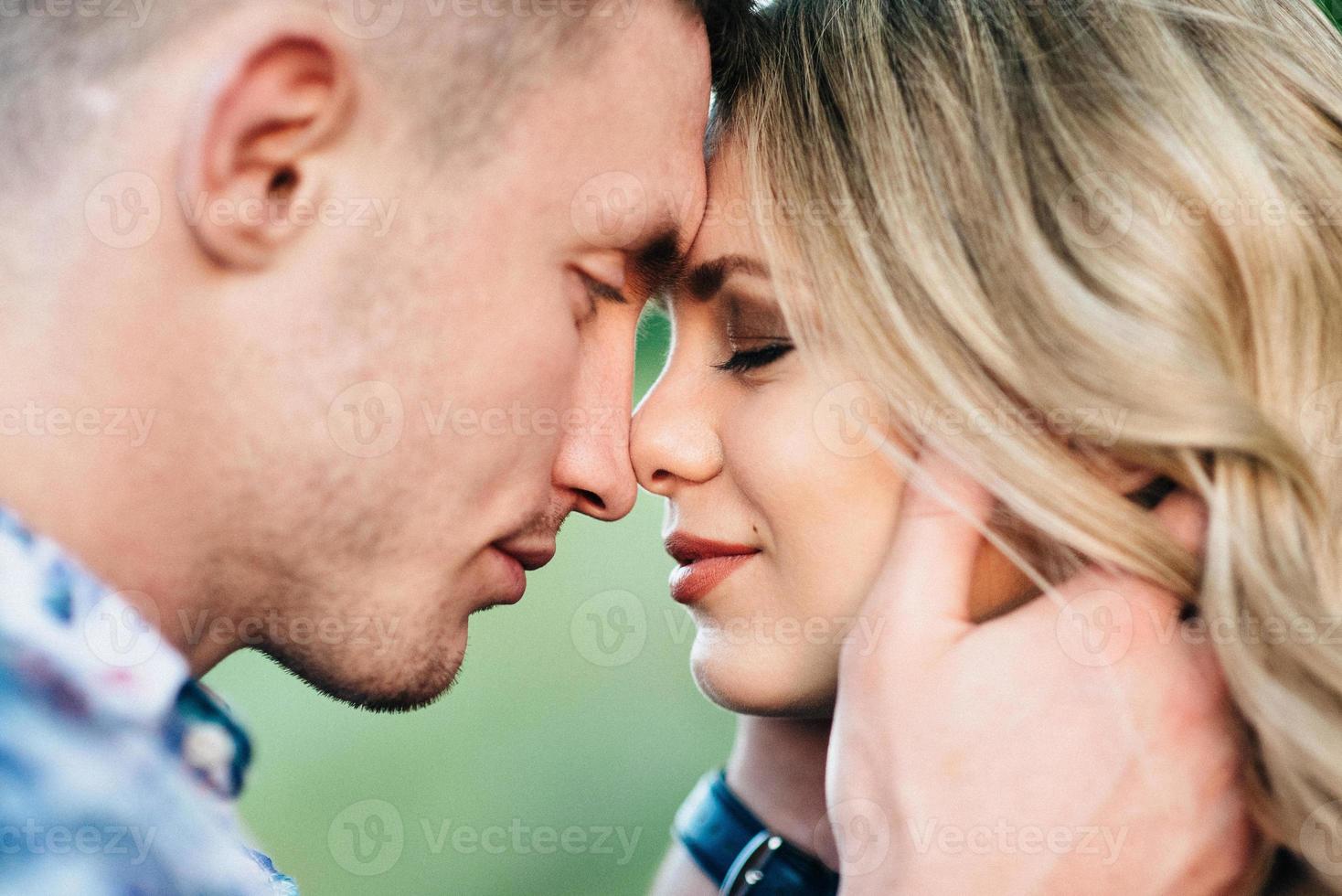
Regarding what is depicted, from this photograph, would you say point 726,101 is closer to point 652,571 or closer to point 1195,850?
point 1195,850

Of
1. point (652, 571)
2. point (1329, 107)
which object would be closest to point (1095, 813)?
point (1329, 107)

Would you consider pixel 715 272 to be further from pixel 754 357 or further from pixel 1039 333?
pixel 1039 333

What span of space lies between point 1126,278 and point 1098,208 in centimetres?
9

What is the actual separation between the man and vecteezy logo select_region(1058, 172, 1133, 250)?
1.46 ft

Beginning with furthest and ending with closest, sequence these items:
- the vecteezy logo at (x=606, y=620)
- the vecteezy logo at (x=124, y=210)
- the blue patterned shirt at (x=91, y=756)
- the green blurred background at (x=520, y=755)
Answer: the green blurred background at (x=520, y=755) → the vecteezy logo at (x=606, y=620) → the vecteezy logo at (x=124, y=210) → the blue patterned shirt at (x=91, y=756)

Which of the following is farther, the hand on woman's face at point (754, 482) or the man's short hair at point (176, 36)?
the hand on woman's face at point (754, 482)

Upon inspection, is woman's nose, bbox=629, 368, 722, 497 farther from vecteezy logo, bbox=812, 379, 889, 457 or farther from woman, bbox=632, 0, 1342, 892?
vecteezy logo, bbox=812, 379, 889, 457

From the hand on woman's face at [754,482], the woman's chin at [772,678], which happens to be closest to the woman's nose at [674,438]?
the hand on woman's face at [754,482]

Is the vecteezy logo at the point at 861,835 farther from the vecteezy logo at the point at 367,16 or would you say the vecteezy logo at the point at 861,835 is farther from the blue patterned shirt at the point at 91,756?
the vecteezy logo at the point at 367,16

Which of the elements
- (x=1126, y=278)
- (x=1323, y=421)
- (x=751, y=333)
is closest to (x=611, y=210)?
(x=751, y=333)

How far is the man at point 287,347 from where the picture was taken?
94 centimetres

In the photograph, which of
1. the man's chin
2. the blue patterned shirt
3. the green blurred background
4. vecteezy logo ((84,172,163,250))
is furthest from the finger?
the green blurred background

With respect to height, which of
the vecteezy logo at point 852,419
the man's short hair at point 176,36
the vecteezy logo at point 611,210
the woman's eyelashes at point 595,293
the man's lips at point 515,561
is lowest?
the man's lips at point 515,561

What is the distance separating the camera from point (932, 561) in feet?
4.05
